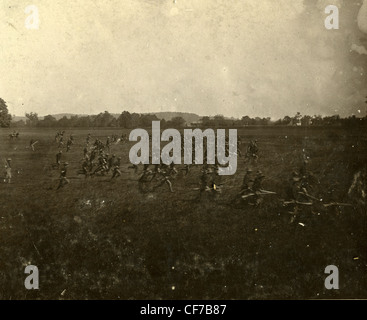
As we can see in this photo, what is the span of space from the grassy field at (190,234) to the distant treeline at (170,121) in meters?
0.14

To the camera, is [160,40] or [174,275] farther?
[160,40]

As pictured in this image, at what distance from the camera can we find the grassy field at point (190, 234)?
454cm

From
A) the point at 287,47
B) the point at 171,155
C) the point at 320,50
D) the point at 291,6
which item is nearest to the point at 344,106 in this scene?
the point at 320,50

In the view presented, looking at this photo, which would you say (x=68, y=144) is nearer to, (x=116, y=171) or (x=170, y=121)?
(x=116, y=171)

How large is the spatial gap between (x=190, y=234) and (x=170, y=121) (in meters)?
1.92

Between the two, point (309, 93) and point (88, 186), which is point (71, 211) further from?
point (309, 93)

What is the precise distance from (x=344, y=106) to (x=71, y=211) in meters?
4.93

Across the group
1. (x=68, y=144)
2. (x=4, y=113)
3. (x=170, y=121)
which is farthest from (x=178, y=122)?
(x=4, y=113)

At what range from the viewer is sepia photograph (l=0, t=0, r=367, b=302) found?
4570mm

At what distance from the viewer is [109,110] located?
4.88 metres

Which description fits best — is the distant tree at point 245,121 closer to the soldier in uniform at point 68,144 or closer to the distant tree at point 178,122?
the distant tree at point 178,122

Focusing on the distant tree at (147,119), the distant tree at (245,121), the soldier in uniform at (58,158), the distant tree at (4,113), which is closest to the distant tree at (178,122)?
the distant tree at (147,119)

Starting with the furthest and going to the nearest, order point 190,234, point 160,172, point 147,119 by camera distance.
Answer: point 147,119
point 160,172
point 190,234

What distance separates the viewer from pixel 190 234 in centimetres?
462
